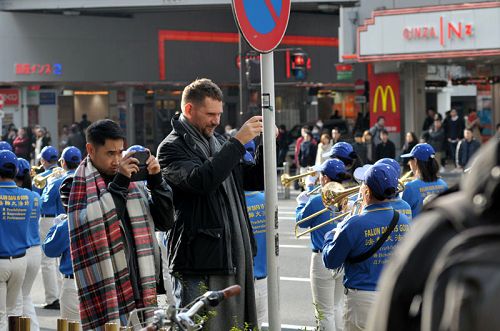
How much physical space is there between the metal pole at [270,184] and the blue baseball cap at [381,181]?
0.90 meters

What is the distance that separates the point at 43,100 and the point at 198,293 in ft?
120

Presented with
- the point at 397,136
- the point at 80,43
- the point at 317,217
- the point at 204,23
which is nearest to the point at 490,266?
the point at 317,217

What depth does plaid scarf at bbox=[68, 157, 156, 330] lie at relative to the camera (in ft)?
17.0

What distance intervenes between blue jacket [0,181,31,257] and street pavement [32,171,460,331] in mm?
2130

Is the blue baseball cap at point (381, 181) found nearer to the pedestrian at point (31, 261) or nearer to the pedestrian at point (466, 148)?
the pedestrian at point (31, 261)

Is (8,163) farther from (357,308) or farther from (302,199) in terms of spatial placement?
(357,308)

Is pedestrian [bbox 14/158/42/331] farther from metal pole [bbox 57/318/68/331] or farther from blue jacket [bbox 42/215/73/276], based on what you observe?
metal pole [bbox 57/318/68/331]

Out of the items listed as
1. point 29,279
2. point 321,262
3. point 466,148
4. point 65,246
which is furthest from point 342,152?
point 466,148

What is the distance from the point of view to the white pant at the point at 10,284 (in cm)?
895

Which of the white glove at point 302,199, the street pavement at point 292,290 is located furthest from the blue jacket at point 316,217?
the street pavement at point 292,290

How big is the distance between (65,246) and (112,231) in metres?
2.36

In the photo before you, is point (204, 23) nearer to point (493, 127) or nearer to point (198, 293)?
point (493, 127)

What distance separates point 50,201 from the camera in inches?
456

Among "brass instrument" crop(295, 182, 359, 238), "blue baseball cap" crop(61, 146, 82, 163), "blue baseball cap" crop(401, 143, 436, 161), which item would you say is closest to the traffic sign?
"brass instrument" crop(295, 182, 359, 238)
